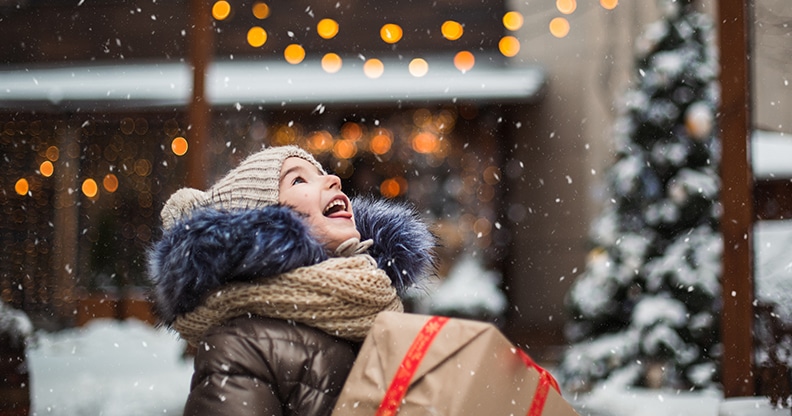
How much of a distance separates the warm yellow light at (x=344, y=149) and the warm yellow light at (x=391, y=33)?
3.96 ft

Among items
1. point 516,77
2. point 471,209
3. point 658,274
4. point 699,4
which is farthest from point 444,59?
point 658,274

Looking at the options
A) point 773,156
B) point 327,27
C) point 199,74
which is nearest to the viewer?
point 773,156

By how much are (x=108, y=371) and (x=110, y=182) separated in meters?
2.71

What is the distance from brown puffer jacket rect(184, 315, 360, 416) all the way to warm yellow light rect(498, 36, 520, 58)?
18.6 feet

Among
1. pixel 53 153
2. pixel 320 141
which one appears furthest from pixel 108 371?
pixel 320 141

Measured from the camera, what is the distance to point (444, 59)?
6535 millimetres

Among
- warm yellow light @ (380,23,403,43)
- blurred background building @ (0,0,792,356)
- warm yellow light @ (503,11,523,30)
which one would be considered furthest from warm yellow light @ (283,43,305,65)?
warm yellow light @ (503,11,523,30)

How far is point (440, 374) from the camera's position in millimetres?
1129

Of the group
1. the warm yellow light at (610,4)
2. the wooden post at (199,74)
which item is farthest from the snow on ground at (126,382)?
the warm yellow light at (610,4)

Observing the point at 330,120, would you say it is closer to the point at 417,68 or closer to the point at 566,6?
the point at 417,68

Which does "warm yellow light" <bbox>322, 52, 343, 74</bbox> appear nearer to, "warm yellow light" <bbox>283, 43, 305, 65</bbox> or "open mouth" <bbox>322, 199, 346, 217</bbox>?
"warm yellow light" <bbox>283, 43, 305, 65</bbox>

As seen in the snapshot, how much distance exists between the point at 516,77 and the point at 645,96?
252 cm

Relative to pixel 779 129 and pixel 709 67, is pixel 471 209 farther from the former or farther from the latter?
pixel 779 129

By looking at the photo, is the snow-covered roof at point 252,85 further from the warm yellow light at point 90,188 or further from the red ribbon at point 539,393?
the red ribbon at point 539,393
